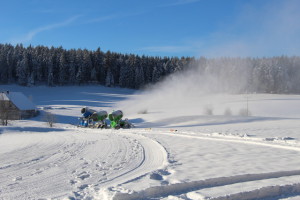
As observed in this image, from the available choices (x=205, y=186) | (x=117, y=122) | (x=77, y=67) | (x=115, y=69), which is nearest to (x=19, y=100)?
(x=117, y=122)

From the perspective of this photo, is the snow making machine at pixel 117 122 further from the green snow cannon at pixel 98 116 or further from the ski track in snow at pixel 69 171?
the ski track in snow at pixel 69 171

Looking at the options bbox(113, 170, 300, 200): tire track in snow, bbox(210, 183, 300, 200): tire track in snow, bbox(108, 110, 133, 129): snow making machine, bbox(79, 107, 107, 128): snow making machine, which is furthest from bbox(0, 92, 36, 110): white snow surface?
bbox(210, 183, 300, 200): tire track in snow

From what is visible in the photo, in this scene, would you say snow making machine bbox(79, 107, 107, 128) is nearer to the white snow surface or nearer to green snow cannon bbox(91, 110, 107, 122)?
green snow cannon bbox(91, 110, 107, 122)

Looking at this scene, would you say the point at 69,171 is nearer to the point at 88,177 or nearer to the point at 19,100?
the point at 88,177

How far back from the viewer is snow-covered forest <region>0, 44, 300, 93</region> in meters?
91.4

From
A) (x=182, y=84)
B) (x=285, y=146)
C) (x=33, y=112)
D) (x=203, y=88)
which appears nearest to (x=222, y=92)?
(x=203, y=88)

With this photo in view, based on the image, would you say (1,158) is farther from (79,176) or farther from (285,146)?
(285,146)

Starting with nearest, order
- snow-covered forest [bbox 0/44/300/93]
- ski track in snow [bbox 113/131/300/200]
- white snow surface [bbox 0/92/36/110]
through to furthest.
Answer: ski track in snow [bbox 113/131/300/200]
white snow surface [bbox 0/92/36/110]
snow-covered forest [bbox 0/44/300/93]

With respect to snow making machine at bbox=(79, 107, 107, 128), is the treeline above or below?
above

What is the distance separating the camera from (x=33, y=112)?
63.9 metres

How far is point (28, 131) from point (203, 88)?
6236 centimetres

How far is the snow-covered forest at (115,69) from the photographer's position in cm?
9144

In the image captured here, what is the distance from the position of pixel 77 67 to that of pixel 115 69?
565 inches

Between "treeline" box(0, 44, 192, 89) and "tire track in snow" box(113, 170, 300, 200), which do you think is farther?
"treeline" box(0, 44, 192, 89)
